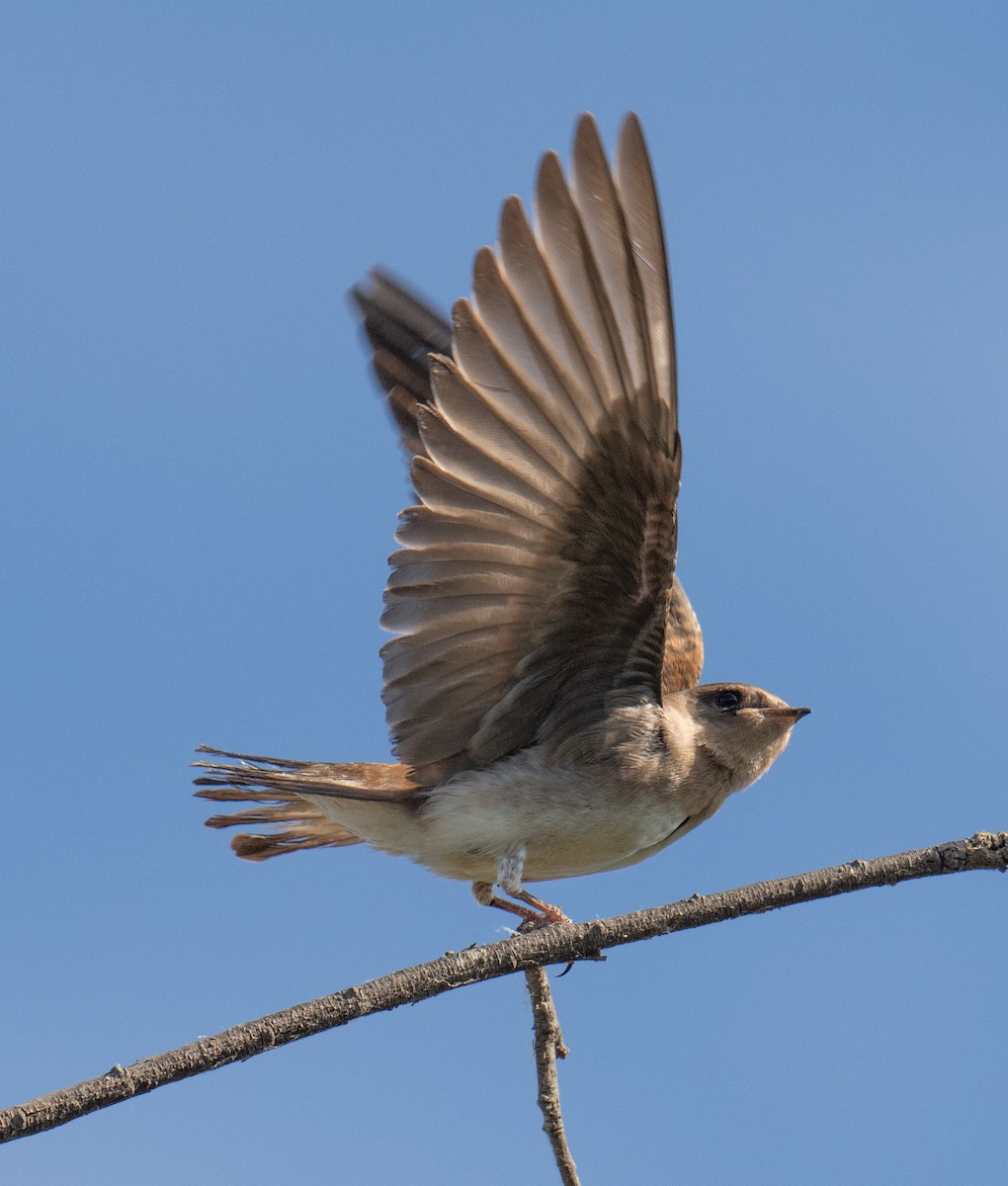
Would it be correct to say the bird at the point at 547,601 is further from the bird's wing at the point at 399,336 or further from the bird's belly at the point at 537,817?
the bird's wing at the point at 399,336

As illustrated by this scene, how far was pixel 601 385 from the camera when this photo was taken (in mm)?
4469

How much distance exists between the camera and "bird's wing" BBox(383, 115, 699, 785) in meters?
4.16

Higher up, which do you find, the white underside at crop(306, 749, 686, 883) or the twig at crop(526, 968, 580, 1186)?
the white underside at crop(306, 749, 686, 883)

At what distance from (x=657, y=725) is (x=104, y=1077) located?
9.51 feet

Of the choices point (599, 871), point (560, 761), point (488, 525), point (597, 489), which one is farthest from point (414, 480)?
point (599, 871)

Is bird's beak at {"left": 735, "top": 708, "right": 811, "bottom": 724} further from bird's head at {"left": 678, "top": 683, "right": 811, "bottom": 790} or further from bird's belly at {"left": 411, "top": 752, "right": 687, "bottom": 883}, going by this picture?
bird's belly at {"left": 411, "top": 752, "right": 687, "bottom": 883}

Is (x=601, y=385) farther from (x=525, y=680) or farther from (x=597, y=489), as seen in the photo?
(x=525, y=680)

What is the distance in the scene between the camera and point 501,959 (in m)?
3.37

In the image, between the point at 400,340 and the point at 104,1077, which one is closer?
the point at 104,1077

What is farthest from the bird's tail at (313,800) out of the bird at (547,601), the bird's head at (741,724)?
the bird's head at (741,724)

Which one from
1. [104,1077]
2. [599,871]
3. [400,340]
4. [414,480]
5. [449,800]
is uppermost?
[400,340]

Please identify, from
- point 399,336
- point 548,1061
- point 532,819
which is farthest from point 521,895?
point 399,336

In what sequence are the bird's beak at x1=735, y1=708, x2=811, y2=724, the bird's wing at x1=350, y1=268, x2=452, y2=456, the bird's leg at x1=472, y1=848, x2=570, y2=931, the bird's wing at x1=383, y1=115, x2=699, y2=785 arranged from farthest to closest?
the bird's wing at x1=350, y1=268, x2=452, y2=456, the bird's beak at x1=735, y1=708, x2=811, y2=724, the bird's leg at x1=472, y1=848, x2=570, y2=931, the bird's wing at x1=383, y1=115, x2=699, y2=785

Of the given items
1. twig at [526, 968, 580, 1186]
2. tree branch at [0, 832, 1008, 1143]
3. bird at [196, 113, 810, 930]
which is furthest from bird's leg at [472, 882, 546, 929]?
tree branch at [0, 832, 1008, 1143]
